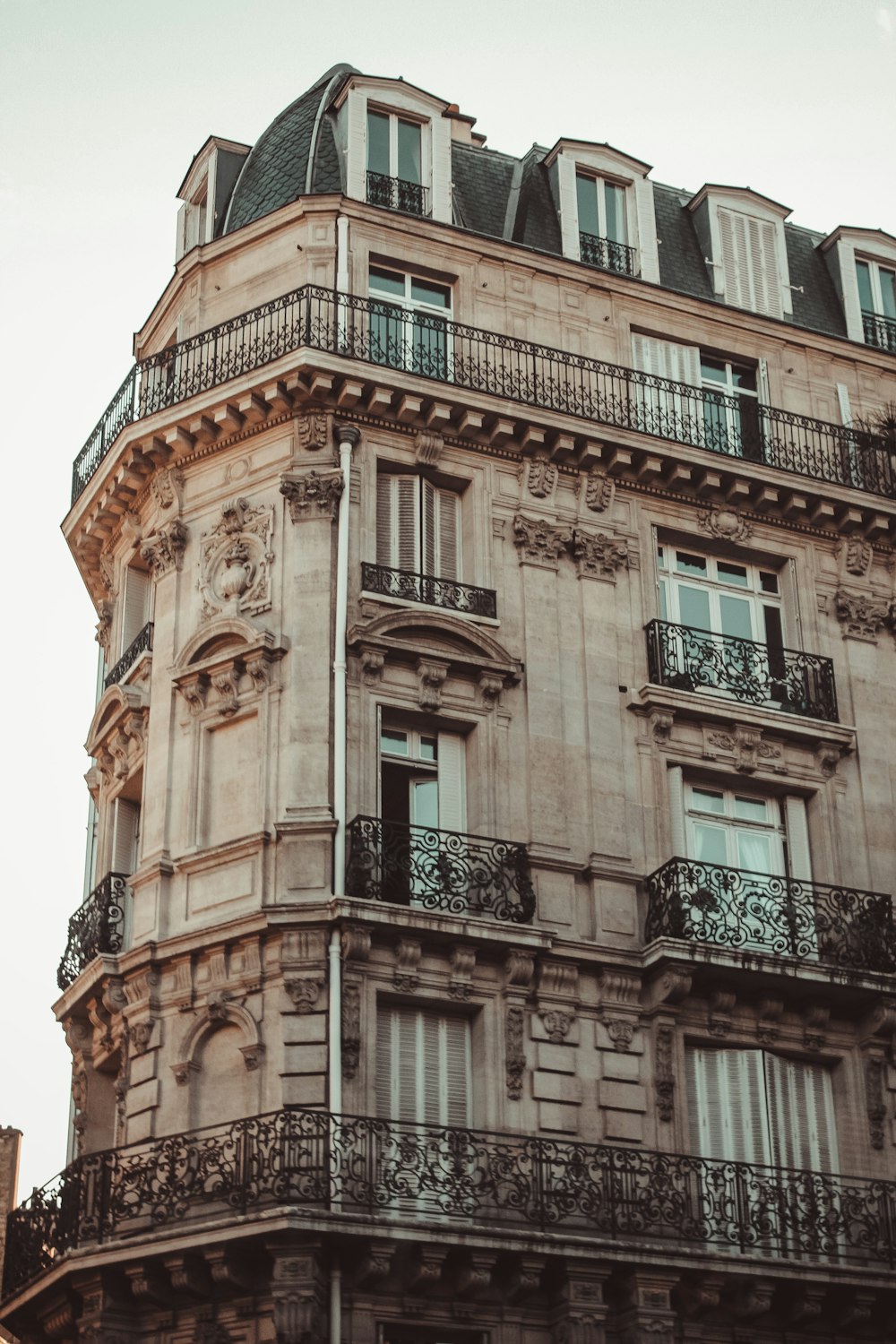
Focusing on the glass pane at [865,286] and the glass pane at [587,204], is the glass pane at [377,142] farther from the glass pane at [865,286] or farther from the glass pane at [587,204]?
the glass pane at [865,286]

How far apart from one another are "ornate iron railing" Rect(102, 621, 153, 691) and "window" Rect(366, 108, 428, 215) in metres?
6.52

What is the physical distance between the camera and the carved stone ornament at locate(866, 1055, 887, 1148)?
2262 centimetres

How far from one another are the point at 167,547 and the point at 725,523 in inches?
282

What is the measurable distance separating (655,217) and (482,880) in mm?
11424

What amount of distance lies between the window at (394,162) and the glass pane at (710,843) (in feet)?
29.5

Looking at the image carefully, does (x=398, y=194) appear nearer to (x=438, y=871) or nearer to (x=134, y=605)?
(x=134, y=605)

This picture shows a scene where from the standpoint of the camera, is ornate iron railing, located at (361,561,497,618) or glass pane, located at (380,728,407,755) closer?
glass pane, located at (380,728,407,755)

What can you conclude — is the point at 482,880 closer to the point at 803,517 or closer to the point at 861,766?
the point at 861,766

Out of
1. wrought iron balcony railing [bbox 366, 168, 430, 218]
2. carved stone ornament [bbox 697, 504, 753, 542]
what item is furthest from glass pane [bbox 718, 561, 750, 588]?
wrought iron balcony railing [bbox 366, 168, 430, 218]

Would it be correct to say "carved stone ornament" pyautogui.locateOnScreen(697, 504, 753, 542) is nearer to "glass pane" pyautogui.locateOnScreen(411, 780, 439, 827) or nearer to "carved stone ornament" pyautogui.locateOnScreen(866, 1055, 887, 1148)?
"glass pane" pyautogui.locateOnScreen(411, 780, 439, 827)

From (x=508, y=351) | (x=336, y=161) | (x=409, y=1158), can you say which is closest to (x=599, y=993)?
(x=409, y=1158)

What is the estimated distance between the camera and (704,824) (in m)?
24.1

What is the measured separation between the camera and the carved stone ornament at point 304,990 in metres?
20.7

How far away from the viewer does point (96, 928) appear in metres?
23.4
